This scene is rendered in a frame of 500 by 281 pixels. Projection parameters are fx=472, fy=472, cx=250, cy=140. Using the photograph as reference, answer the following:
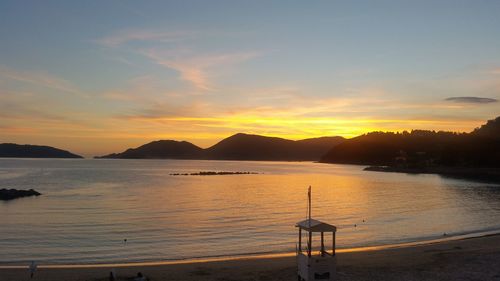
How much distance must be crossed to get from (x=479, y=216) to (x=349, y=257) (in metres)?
31.3

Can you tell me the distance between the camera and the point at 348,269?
2398 centimetres

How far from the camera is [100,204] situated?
6369cm

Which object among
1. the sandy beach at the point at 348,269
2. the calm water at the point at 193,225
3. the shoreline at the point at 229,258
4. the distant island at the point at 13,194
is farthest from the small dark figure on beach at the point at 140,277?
the distant island at the point at 13,194

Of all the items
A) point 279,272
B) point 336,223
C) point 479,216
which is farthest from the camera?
point 479,216

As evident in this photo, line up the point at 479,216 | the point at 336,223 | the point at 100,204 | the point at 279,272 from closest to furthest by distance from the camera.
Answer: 1. the point at 279,272
2. the point at 336,223
3. the point at 479,216
4. the point at 100,204

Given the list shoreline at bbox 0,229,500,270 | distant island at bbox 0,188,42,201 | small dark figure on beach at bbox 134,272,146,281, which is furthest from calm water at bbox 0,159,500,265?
small dark figure on beach at bbox 134,272,146,281

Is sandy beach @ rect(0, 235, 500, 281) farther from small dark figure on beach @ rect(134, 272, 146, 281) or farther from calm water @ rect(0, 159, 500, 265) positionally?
Result: calm water @ rect(0, 159, 500, 265)

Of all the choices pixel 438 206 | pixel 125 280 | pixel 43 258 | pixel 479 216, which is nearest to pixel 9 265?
pixel 43 258

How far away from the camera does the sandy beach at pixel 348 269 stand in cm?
2239

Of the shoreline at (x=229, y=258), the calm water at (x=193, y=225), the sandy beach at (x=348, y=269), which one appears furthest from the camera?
the calm water at (x=193, y=225)

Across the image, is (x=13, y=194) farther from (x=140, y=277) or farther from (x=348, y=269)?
(x=348, y=269)

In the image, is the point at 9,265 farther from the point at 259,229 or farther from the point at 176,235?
the point at 259,229

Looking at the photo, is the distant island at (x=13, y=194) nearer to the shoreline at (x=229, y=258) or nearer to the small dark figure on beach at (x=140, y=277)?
the shoreline at (x=229, y=258)

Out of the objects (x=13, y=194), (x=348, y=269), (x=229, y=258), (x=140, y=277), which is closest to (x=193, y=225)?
(x=229, y=258)
